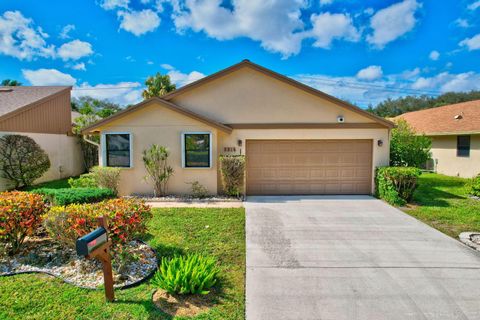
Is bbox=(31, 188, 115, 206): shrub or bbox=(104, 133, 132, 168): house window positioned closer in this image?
bbox=(31, 188, 115, 206): shrub

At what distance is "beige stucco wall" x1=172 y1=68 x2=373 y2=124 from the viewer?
10.9 m

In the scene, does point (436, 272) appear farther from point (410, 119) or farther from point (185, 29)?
point (410, 119)

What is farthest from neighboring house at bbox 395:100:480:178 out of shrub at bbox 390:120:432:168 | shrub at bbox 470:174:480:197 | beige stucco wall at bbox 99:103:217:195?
beige stucco wall at bbox 99:103:217:195

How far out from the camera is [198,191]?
1034cm

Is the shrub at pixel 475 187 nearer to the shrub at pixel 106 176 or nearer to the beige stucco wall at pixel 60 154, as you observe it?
the shrub at pixel 106 176

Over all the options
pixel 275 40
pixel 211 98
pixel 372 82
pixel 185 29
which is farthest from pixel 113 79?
pixel 372 82

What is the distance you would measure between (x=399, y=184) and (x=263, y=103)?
19.4ft

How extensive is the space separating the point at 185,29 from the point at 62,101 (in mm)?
8508

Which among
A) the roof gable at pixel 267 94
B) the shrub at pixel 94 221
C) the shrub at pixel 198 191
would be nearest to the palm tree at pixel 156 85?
the roof gable at pixel 267 94

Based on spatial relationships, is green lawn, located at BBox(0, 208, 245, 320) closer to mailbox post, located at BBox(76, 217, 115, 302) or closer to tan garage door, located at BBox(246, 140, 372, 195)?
mailbox post, located at BBox(76, 217, 115, 302)

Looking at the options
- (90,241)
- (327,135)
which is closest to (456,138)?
(327,135)

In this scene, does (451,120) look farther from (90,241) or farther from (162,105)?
(90,241)

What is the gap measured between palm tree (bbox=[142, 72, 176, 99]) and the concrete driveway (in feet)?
64.5

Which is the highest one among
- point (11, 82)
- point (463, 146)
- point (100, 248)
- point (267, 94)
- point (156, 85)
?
point (11, 82)
